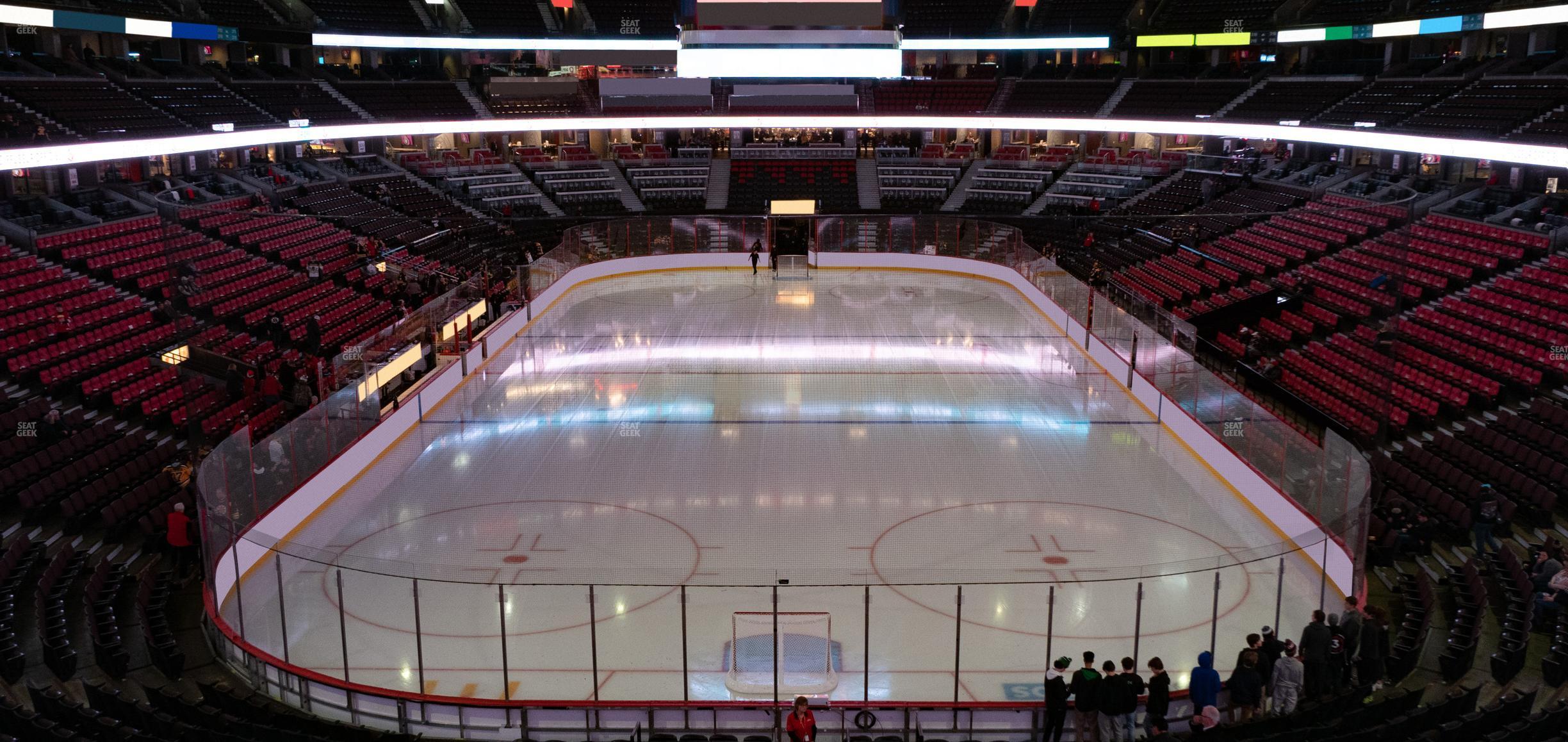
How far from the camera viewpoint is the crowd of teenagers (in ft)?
29.4

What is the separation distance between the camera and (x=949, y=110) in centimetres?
4631

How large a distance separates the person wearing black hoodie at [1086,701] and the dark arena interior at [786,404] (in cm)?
3

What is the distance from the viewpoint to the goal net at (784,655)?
9.81 metres

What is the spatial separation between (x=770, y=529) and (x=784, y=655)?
4.35 m

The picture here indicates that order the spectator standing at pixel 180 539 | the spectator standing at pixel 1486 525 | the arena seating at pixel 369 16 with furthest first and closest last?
the arena seating at pixel 369 16
the spectator standing at pixel 1486 525
the spectator standing at pixel 180 539

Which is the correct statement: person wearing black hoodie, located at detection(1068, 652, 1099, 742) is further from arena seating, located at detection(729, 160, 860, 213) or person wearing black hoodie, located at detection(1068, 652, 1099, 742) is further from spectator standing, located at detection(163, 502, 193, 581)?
arena seating, located at detection(729, 160, 860, 213)

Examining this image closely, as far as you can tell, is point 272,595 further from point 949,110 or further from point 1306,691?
point 949,110

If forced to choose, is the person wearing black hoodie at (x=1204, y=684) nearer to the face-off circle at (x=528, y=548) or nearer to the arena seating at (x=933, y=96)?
the face-off circle at (x=528, y=548)

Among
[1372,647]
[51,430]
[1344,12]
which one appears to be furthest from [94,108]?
[1344,12]

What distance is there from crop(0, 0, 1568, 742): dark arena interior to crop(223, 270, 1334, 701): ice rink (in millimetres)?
83

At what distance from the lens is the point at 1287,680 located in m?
9.40

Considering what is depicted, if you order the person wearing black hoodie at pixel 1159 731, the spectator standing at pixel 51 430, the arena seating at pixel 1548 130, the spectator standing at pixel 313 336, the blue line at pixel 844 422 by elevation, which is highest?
the arena seating at pixel 1548 130

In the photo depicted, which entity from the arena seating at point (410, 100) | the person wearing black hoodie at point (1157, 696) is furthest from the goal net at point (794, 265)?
the person wearing black hoodie at point (1157, 696)

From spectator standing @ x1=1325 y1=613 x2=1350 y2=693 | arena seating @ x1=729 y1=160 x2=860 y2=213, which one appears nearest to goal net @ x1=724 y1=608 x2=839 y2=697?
spectator standing @ x1=1325 y1=613 x2=1350 y2=693
